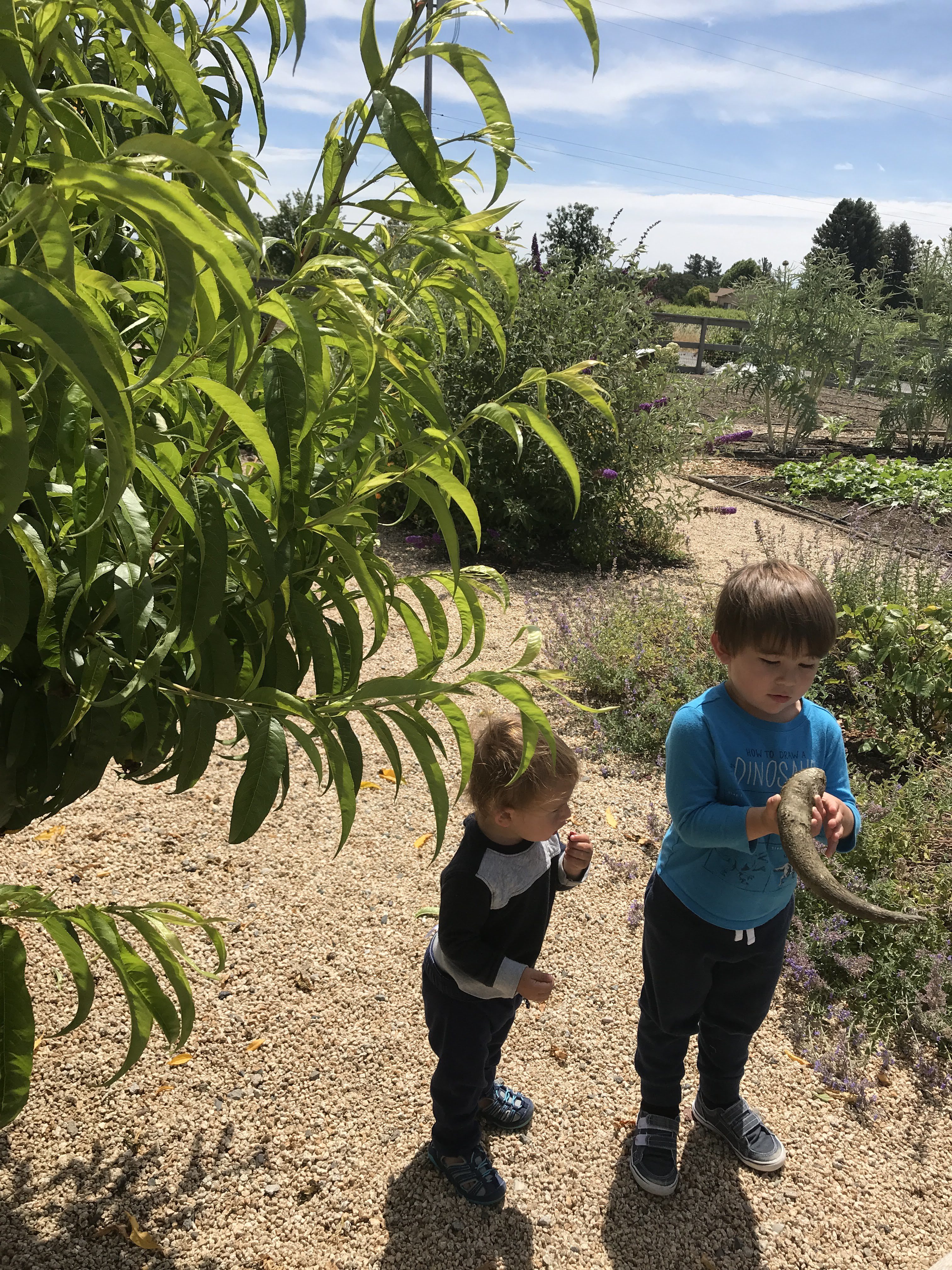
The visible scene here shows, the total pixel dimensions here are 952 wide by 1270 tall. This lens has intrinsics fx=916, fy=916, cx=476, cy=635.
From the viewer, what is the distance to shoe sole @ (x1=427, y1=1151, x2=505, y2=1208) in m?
2.20

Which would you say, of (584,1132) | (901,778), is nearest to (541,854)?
(584,1132)

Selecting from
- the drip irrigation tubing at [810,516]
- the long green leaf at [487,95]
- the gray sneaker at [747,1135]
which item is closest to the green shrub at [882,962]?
the gray sneaker at [747,1135]

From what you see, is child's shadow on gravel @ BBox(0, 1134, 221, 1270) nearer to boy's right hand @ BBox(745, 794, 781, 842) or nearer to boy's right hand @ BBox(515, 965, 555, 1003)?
boy's right hand @ BBox(515, 965, 555, 1003)

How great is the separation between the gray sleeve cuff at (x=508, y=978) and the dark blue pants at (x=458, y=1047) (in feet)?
0.23

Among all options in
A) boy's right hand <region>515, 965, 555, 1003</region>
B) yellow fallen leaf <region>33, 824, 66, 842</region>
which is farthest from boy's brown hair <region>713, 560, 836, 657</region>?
yellow fallen leaf <region>33, 824, 66, 842</region>

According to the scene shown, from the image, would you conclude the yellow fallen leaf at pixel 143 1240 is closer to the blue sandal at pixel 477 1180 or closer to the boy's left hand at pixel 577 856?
the blue sandal at pixel 477 1180

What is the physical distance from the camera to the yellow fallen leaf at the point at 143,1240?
200cm

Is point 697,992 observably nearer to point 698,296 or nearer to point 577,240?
point 577,240

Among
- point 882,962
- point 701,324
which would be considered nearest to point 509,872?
point 882,962

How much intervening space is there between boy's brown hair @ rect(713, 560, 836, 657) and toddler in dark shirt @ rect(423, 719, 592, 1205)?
1.59 ft

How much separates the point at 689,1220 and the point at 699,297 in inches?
2191

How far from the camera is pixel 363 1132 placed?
7.77 ft

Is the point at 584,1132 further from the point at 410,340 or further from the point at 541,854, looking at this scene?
the point at 410,340

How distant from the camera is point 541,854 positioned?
2.11 metres
